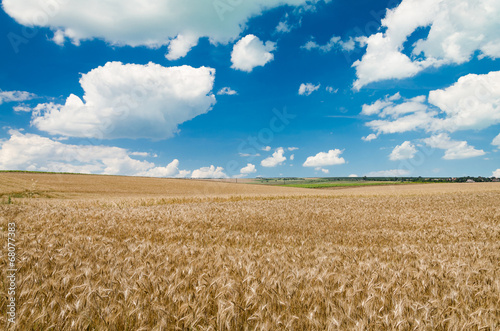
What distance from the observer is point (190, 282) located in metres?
3.31

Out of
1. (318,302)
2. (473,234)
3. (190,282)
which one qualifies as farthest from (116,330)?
(473,234)

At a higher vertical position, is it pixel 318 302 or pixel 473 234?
pixel 318 302

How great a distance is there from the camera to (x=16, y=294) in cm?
281

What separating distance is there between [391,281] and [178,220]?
8532mm

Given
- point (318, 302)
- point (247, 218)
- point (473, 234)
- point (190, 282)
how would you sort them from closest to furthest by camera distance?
point (318, 302)
point (190, 282)
point (473, 234)
point (247, 218)

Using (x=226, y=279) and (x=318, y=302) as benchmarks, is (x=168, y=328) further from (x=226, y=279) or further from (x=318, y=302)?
(x=318, y=302)

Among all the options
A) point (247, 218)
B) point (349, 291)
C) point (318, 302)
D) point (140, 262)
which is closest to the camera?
point (318, 302)

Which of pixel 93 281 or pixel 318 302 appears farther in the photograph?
pixel 93 281

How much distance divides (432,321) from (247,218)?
9.87 meters

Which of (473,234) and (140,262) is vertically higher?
(140,262)

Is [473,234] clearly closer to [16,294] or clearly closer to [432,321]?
[432,321]

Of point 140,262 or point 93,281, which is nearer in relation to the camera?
point 93,281

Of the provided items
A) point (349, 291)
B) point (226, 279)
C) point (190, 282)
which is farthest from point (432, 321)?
point (190, 282)

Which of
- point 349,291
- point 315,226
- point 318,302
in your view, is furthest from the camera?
point 315,226
